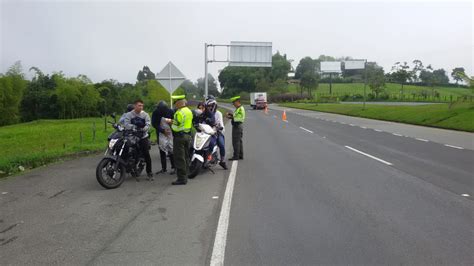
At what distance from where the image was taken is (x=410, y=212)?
6297 mm

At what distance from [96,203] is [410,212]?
497 cm

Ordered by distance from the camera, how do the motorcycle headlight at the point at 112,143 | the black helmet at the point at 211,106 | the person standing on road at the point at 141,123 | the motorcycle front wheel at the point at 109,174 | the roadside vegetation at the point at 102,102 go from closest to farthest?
1. the motorcycle front wheel at the point at 109,174
2. the motorcycle headlight at the point at 112,143
3. the person standing on road at the point at 141,123
4. the black helmet at the point at 211,106
5. the roadside vegetation at the point at 102,102

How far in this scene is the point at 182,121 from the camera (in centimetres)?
858

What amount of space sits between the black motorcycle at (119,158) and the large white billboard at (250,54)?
25428 millimetres

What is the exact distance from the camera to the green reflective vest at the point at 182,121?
8.57 meters

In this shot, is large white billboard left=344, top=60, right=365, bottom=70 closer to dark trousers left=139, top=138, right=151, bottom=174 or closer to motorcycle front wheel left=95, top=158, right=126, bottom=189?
dark trousers left=139, top=138, right=151, bottom=174

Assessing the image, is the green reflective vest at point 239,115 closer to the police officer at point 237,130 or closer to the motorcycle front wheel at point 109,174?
the police officer at point 237,130

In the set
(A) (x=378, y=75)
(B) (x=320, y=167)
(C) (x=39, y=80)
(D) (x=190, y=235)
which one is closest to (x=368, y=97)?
(A) (x=378, y=75)

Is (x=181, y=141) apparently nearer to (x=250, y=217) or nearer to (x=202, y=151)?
(x=202, y=151)

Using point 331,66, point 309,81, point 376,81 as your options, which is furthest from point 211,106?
point 331,66

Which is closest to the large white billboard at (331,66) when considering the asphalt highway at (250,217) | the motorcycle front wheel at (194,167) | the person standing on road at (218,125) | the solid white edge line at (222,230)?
the asphalt highway at (250,217)

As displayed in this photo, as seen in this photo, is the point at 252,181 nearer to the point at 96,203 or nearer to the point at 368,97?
the point at 96,203

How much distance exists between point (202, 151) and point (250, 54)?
85.3ft

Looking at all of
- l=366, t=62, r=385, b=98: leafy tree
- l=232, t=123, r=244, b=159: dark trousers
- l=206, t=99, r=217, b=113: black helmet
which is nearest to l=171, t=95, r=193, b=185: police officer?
l=206, t=99, r=217, b=113: black helmet
